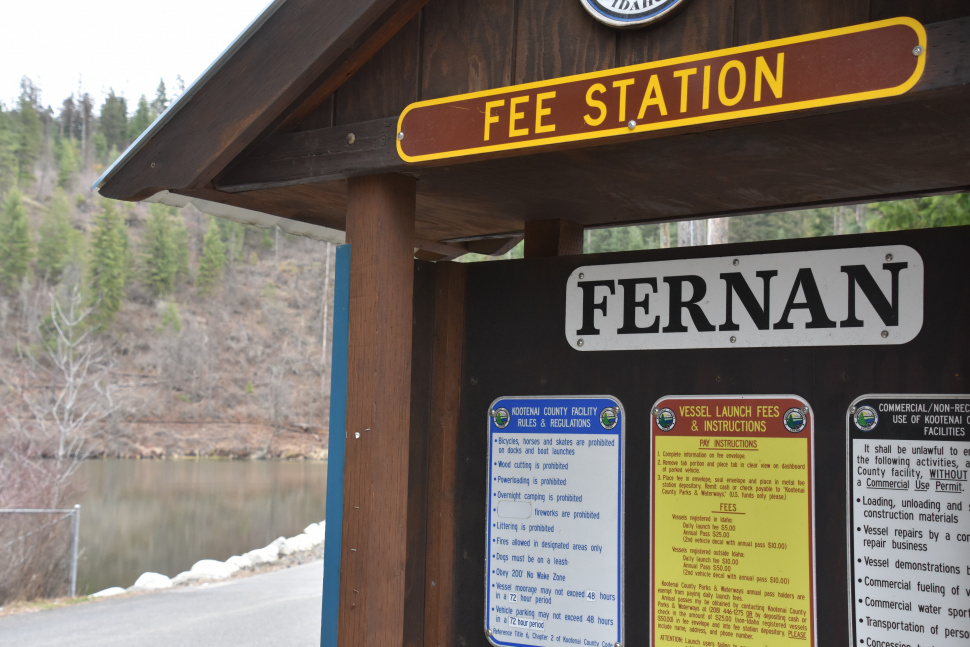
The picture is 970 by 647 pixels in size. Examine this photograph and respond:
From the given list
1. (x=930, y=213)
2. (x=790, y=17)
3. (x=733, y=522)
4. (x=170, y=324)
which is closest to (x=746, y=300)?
(x=733, y=522)

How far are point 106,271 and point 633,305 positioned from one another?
56600mm

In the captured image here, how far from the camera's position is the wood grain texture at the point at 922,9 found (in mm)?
1979

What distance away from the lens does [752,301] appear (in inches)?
111

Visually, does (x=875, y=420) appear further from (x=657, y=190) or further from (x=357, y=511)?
(x=357, y=511)

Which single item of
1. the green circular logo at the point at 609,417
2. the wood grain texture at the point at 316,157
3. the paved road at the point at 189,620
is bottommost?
the paved road at the point at 189,620

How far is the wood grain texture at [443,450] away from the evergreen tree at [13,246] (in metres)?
58.4

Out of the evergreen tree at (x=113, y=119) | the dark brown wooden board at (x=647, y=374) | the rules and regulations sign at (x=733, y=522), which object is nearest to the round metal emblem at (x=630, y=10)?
the dark brown wooden board at (x=647, y=374)

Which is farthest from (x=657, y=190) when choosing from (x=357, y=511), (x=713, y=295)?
(x=357, y=511)

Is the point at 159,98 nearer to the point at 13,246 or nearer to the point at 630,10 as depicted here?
the point at 13,246

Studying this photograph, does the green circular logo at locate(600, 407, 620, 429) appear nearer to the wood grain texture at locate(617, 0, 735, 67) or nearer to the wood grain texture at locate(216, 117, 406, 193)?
the wood grain texture at locate(216, 117, 406, 193)

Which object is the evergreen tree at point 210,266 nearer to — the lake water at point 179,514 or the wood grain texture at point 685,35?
the lake water at point 179,514

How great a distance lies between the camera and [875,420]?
2559 millimetres

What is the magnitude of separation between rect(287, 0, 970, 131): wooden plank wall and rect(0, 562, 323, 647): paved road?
6619mm

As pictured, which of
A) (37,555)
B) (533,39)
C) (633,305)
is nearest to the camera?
(533,39)
